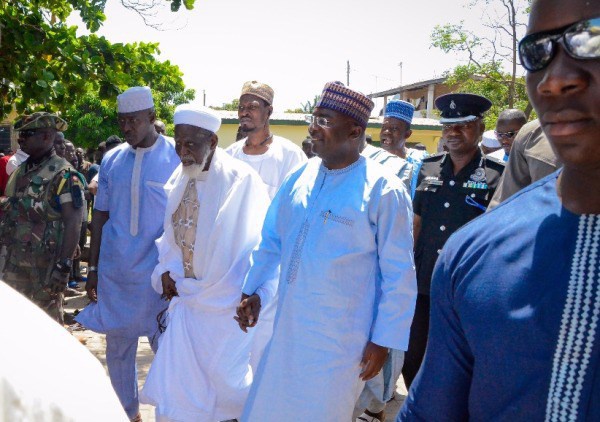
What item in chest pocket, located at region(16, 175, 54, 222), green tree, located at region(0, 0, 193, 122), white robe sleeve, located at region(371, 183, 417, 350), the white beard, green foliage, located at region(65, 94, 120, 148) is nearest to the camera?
white robe sleeve, located at region(371, 183, 417, 350)

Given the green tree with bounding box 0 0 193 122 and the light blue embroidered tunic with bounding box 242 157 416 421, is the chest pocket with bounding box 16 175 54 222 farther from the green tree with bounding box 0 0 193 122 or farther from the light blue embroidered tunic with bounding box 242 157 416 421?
the light blue embroidered tunic with bounding box 242 157 416 421

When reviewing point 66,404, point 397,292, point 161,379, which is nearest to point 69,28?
point 161,379

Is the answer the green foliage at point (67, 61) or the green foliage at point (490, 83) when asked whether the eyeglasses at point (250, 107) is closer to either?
the green foliage at point (67, 61)

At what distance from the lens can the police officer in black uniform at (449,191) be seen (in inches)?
188

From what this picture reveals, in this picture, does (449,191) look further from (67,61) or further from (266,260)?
(67,61)

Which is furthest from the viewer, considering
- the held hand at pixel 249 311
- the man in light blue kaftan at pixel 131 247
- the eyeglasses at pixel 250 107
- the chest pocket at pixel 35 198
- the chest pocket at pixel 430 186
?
the eyeglasses at pixel 250 107

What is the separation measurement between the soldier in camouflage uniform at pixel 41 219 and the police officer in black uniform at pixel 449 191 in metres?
2.54

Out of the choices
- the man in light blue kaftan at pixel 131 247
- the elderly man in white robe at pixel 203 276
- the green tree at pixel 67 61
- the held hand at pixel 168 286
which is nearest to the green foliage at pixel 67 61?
the green tree at pixel 67 61

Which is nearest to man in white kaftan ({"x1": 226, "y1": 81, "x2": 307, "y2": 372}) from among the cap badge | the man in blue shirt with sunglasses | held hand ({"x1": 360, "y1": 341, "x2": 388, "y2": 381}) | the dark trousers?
the cap badge

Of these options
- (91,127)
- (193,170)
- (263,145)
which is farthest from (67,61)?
(91,127)

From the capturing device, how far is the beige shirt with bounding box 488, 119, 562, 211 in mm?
3025

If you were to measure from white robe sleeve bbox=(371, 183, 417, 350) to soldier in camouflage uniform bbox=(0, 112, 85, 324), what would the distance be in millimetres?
2735

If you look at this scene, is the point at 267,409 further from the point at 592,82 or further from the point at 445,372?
the point at 592,82

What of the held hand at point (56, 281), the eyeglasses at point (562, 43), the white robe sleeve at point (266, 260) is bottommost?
the held hand at point (56, 281)
